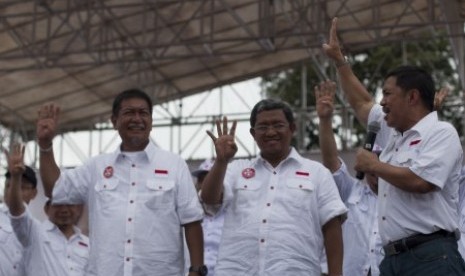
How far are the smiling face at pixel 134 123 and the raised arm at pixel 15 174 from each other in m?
0.60

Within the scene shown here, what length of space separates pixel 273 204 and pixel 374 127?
615 mm

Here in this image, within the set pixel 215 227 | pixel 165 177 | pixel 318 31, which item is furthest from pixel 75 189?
pixel 318 31

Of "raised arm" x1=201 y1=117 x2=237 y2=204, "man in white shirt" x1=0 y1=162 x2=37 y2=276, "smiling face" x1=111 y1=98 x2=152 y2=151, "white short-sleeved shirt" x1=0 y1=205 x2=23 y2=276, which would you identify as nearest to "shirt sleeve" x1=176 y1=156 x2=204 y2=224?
"raised arm" x1=201 y1=117 x2=237 y2=204

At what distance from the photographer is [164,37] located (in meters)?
15.2

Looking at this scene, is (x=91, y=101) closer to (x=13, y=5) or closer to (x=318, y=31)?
(x=13, y=5)

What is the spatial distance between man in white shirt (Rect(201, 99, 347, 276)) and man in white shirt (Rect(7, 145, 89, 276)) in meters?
1.16

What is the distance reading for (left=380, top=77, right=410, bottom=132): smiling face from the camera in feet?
14.2

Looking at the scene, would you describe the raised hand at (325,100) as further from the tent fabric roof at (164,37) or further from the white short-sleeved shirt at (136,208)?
the tent fabric roof at (164,37)

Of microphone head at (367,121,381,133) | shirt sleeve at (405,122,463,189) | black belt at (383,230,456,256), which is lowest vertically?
black belt at (383,230,456,256)

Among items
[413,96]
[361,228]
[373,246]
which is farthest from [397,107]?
[361,228]

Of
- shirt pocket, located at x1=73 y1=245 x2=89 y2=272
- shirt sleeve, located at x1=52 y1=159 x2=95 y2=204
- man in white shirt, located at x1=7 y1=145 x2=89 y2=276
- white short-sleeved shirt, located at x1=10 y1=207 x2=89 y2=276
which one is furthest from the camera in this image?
shirt pocket, located at x1=73 y1=245 x2=89 y2=272

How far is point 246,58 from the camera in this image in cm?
1673

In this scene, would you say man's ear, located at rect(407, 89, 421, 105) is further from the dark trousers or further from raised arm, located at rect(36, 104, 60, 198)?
raised arm, located at rect(36, 104, 60, 198)

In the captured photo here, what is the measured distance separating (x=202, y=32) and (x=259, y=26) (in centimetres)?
78
